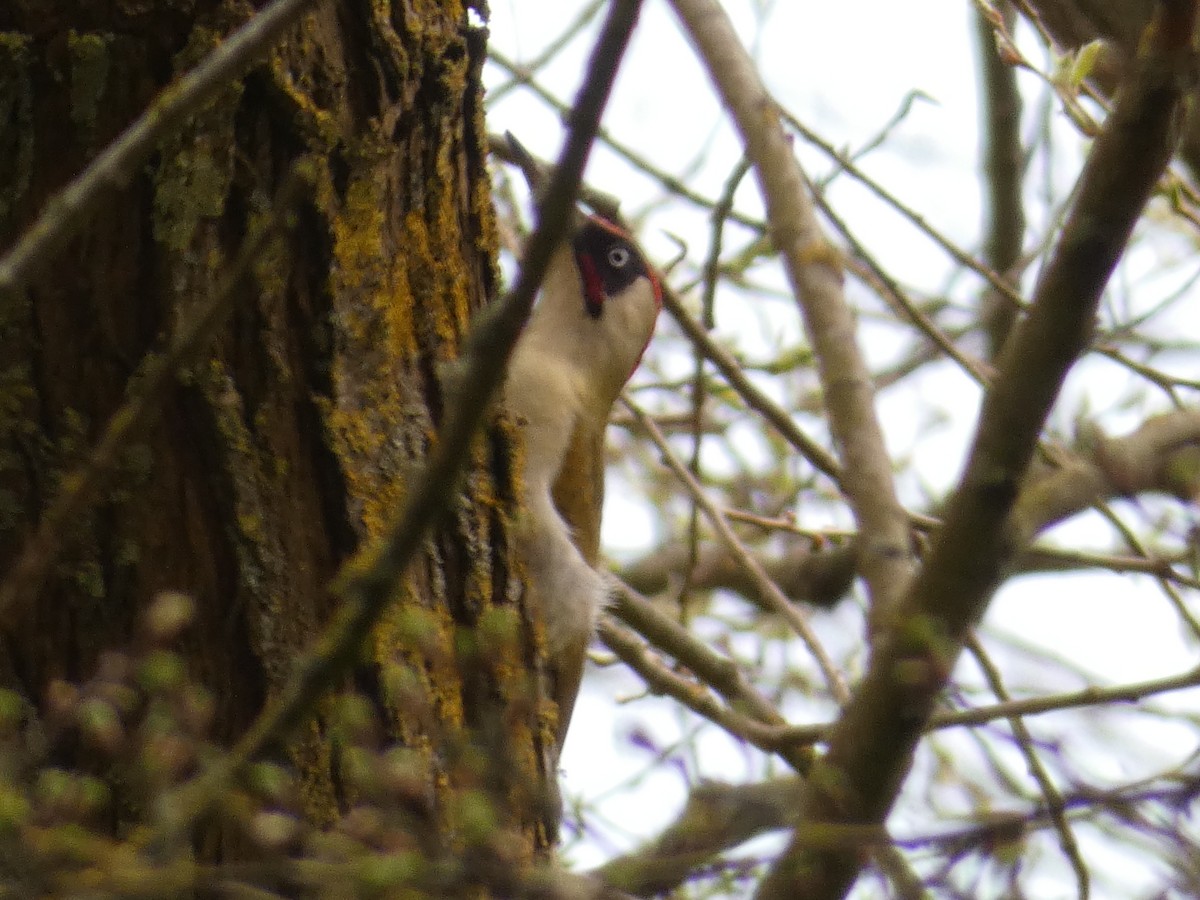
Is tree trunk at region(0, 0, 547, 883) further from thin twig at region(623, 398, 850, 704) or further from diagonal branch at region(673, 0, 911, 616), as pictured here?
thin twig at region(623, 398, 850, 704)

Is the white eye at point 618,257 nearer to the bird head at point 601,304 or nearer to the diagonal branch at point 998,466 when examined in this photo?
the bird head at point 601,304

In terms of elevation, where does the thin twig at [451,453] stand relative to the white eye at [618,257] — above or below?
below

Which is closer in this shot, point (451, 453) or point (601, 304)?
point (451, 453)

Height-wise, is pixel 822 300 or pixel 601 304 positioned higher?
pixel 601 304

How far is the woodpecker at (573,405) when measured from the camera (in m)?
3.21

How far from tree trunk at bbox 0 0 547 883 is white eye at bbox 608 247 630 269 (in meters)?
1.89

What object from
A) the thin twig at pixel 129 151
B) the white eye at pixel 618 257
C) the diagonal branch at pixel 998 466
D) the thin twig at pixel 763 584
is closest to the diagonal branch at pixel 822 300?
the diagonal branch at pixel 998 466

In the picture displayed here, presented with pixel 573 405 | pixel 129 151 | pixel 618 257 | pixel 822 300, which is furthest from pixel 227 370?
pixel 618 257

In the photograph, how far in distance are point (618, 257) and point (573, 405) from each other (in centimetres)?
65

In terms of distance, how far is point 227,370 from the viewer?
2025mm

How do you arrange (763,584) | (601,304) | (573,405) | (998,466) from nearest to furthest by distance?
(998,466)
(763,584)
(573,405)
(601,304)

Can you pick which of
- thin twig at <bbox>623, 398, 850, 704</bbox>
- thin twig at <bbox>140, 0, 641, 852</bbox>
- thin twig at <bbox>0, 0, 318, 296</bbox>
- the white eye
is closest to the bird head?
the white eye

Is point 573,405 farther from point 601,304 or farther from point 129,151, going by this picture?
point 129,151

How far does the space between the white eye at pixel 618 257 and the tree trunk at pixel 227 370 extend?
6.21 ft
